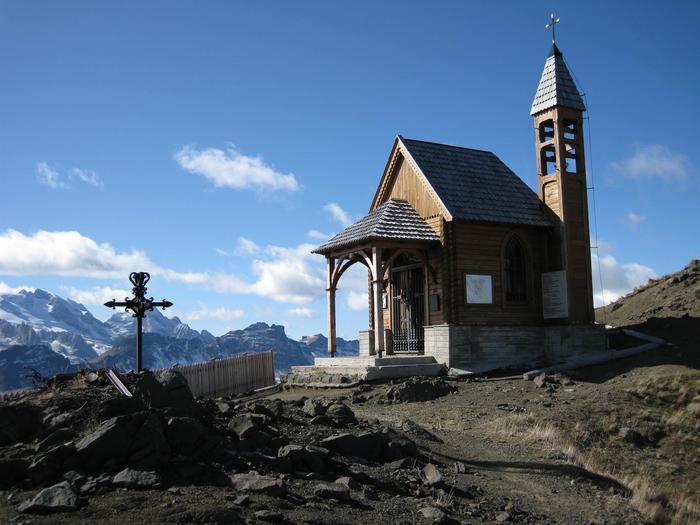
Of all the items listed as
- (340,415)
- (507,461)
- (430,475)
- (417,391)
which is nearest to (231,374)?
(417,391)

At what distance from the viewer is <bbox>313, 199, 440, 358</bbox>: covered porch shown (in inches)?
917

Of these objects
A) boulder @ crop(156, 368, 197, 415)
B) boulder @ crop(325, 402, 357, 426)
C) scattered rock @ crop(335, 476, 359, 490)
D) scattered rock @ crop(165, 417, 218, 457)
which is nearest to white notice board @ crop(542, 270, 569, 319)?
boulder @ crop(325, 402, 357, 426)

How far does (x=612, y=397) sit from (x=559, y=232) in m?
9.00

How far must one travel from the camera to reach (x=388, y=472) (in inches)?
414

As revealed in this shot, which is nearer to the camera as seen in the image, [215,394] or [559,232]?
[215,394]

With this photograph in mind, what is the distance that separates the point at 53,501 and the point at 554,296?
2040cm

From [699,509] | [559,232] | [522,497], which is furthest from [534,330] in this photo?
[522,497]

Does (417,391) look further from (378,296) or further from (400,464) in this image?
(400,464)

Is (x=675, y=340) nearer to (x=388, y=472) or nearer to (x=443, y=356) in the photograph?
(x=443, y=356)

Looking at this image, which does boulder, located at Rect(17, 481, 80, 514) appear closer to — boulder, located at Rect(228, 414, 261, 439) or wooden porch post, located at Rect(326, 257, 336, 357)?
boulder, located at Rect(228, 414, 261, 439)

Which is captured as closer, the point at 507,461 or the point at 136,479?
the point at 136,479

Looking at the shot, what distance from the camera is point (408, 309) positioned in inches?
1039

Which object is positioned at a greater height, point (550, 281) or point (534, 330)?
point (550, 281)

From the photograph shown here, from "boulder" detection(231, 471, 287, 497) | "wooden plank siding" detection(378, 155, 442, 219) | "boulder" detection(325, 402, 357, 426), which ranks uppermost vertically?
"wooden plank siding" detection(378, 155, 442, 219)
